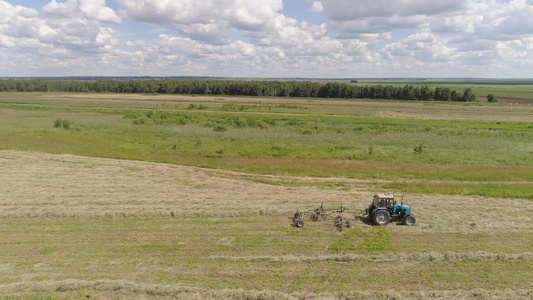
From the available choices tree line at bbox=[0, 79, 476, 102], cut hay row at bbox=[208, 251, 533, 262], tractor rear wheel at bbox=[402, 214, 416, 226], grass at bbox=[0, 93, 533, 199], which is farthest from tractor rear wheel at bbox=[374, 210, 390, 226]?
tree line at bbox=[0, 79, 476, 102]

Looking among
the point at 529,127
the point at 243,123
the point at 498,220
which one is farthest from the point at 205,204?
the point at 529,127

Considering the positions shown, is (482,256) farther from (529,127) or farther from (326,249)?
(529,127)

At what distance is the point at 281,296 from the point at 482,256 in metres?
9.37

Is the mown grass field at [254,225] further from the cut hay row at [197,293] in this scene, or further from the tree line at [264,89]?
the tree line at [264,89]

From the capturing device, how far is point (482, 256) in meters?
15.0

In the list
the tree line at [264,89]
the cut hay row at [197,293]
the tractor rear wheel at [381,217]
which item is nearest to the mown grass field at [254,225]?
the cut hay row at [197,293]

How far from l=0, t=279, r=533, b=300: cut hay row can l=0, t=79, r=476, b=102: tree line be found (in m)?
130

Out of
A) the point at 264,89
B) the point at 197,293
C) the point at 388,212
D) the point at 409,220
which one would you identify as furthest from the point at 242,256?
the point at 264,89

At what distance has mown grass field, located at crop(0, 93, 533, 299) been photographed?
12906 mm

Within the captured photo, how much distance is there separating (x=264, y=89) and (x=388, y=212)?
449ft

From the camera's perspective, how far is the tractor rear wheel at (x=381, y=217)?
1830cm

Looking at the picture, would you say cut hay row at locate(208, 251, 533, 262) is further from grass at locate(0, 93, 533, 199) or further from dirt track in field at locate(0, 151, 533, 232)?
grass at locate(0, 93, 533, 199)

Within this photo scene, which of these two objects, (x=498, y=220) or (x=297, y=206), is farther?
(x=297, y=206)

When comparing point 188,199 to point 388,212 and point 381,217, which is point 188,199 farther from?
point 388,212
